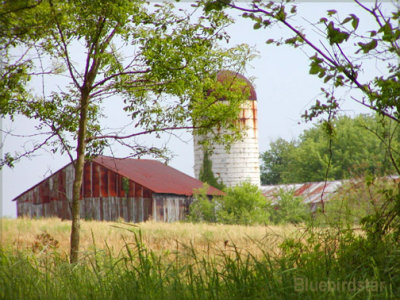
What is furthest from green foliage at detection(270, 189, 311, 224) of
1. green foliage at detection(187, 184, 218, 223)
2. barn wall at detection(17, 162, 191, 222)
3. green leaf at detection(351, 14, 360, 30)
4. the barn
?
green leaf at detection(351, 14, 360, 30)

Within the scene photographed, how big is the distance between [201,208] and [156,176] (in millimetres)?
3664

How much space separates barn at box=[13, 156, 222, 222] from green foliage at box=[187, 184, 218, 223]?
505 mm

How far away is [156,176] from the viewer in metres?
33.4

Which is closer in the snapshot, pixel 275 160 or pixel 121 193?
pixel 121 193

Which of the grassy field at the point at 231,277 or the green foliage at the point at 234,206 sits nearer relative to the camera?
the grassy field at the point at 231,277

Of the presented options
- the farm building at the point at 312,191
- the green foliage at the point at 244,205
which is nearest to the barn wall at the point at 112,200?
the green foliage at the point at 244,205

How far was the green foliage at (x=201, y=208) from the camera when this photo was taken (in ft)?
106

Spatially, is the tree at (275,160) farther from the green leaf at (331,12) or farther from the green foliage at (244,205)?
the green leaf at (331,12)

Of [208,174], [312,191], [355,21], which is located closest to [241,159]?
[208,174]

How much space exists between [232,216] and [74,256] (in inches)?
845

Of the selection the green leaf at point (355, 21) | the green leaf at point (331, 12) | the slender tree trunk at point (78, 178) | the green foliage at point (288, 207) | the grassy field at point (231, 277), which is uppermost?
the green leaf at point (331, 12)

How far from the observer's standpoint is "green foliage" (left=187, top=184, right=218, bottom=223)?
32375mm

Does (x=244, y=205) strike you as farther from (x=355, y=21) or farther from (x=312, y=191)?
(x=355, y=21)

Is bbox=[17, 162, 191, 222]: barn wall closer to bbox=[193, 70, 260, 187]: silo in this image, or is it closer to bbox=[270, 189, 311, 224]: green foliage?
bbox=[193, 70, 260, 187]: silo
